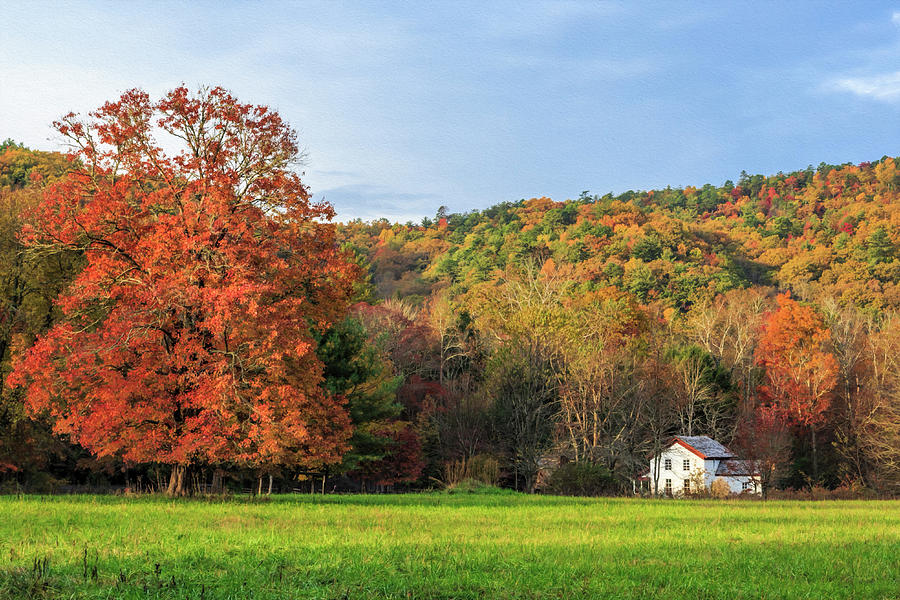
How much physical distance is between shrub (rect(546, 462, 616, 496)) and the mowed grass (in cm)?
2206

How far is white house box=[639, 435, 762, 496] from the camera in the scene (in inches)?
2377

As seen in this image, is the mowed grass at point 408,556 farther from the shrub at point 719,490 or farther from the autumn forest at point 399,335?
the shrub at point 719,490

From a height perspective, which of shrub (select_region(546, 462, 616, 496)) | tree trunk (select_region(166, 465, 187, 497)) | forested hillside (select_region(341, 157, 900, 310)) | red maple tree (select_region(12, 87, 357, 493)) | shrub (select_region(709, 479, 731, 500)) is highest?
forested hillside (select_region(341, 157, 900, 310))

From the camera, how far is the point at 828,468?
6781 centimetres

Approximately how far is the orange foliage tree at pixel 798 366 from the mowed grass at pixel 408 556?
4720cm

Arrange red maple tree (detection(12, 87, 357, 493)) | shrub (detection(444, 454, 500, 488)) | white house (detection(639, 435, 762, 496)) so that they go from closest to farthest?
red maple tree (detection(12, 87, 357, 493)), shrub (detection(444, 454, 500, 488)), white house (detection(639, 435, 762, 496))

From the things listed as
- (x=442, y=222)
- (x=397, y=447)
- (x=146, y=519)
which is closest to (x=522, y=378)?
(x=397, y=447)

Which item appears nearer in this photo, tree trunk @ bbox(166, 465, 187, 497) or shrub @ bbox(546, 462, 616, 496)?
tree trunk @ bbox(166, 465, 187, 497)

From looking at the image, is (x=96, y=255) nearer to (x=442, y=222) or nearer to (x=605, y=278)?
(x=605, y=278)

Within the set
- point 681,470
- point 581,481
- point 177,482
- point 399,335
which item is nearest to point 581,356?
point 581,481

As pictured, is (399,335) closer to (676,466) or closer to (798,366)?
(676,466)

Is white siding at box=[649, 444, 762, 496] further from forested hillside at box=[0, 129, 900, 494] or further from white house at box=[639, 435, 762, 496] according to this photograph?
forested hillside at box=[0, 129, 900, 494]

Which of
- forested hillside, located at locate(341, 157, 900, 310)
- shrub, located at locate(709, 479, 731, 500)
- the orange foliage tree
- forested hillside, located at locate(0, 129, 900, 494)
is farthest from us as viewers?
forested hillside, located at locate(341, 157, 900, 310)

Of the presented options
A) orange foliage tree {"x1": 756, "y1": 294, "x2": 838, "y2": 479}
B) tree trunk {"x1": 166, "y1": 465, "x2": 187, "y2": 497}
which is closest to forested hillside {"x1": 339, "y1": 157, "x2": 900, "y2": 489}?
orange foliage tree {"x1": 756, "y1": 294, "x2": 838, "y2": 479}
